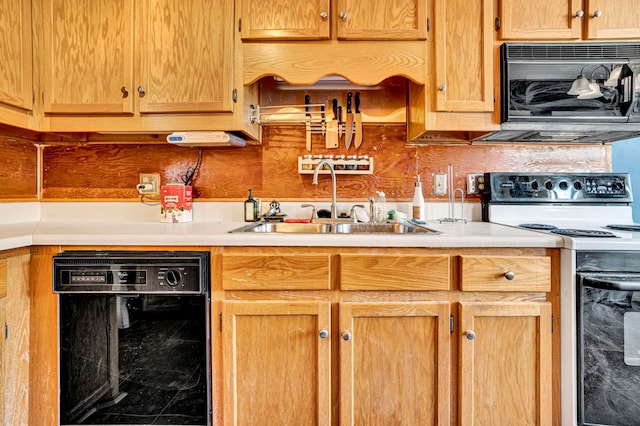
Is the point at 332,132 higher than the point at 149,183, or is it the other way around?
the point at 332,132

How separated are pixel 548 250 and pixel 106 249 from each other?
63.2 inches

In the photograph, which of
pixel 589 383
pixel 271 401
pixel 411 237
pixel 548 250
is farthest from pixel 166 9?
pixel 589 383

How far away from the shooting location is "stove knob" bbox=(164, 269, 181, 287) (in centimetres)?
127

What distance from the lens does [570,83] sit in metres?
1.56

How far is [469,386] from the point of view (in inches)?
49.7

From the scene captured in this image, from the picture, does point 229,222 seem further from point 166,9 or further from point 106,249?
point 166,9

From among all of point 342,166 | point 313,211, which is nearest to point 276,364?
point 313,211

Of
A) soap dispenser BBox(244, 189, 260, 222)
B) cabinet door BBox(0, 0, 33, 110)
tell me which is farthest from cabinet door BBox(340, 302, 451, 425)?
cabinet door BBox(0, 0, 33, 110)

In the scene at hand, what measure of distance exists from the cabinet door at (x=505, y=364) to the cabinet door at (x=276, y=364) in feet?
1.63

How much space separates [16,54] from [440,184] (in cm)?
208

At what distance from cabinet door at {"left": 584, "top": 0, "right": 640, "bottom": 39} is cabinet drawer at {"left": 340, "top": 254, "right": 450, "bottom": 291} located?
128cm

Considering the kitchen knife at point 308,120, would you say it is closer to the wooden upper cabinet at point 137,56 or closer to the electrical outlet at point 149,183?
the wooden upper cabinet at point 137,56

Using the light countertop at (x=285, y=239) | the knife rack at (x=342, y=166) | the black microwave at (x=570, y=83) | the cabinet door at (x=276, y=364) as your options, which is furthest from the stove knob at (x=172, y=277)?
the black microwave at (x=570, y=83)

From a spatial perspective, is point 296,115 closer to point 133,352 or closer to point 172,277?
point 172,277
